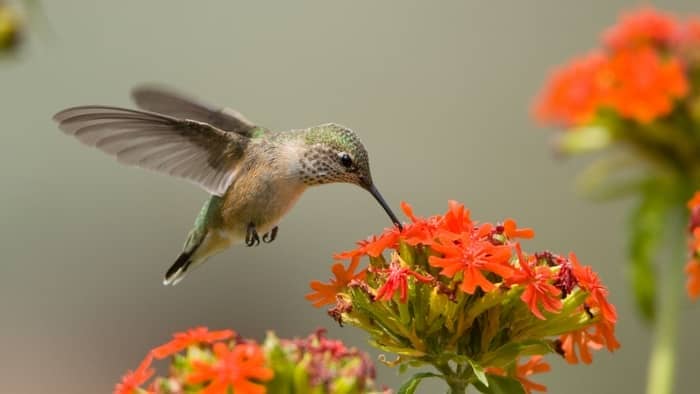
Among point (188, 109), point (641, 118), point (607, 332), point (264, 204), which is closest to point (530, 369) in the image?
point (607, 332)

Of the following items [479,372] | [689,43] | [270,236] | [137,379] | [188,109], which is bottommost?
[137,379]

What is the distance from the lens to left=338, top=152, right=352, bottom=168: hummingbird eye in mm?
2432

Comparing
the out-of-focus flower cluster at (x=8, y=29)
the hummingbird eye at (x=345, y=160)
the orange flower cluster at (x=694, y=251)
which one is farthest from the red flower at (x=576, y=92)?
the out-of-focus flower cluster at (x=8, y=29)

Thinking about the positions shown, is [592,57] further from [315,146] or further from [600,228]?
[600,228]

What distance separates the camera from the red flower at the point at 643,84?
189 cm

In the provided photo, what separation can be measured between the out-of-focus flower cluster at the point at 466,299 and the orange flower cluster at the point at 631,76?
1.20 ft

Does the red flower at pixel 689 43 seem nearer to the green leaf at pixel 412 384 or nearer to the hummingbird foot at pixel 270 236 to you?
the green leaf at pixel 412 384

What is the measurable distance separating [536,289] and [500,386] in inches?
7.7

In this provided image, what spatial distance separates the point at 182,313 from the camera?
14.3 feet

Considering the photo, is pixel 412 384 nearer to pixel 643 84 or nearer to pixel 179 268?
pixel 643 84

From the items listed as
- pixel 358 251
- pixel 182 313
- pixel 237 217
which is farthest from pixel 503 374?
pixel 182 313

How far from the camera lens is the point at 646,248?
1951 millimetres

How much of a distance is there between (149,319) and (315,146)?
2.12 metres

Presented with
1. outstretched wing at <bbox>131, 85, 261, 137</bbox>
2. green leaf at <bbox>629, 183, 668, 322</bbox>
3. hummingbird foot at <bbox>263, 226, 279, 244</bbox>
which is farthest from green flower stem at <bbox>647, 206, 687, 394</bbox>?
outstretched wing at <bbox>131, 85, 261, 137</bbox>
